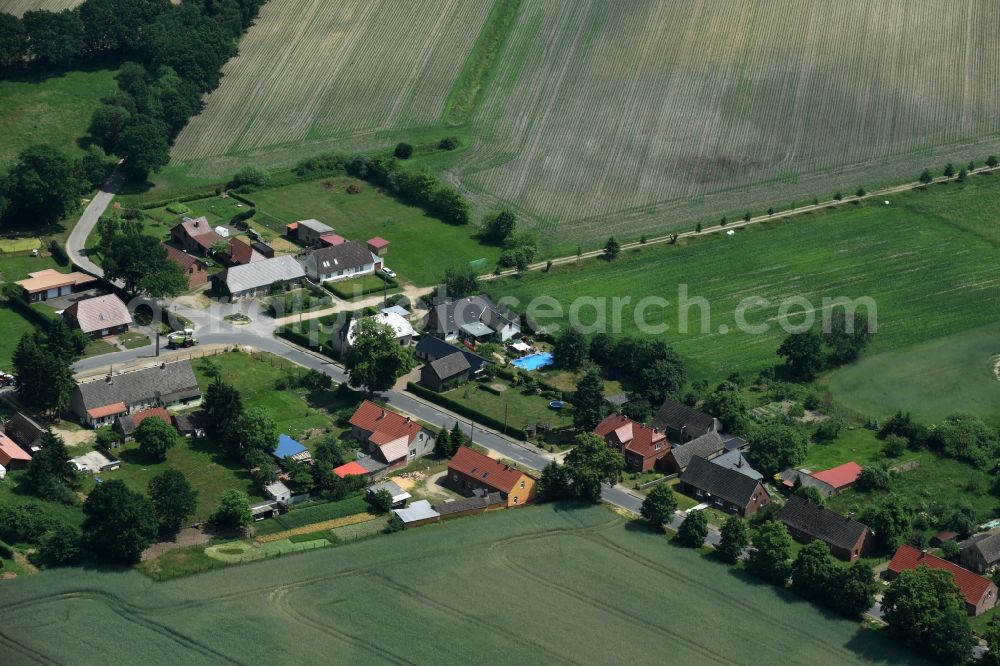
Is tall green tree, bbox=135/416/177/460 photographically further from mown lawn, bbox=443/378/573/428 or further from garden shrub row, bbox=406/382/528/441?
mown lawn, bbox=443/378/573/428

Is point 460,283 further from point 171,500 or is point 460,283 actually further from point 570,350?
point 171,500

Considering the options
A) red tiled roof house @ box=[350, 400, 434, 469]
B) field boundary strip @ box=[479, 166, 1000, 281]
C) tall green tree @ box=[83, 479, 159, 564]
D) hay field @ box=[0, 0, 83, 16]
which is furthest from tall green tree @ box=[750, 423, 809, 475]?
hay field @ box=[0, 0, 83, 16]

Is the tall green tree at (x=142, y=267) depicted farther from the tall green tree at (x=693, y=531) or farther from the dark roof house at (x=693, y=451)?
the tall green tree at (x=693, y=531)

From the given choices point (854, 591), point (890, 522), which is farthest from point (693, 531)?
point (890, 522)

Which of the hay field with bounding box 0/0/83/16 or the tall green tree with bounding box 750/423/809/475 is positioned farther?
the hay field with bounding box 0/0/83/16

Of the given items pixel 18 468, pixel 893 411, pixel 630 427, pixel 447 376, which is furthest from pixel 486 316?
pixel 18 468

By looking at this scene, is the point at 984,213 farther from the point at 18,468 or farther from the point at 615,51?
the point at 18,468
